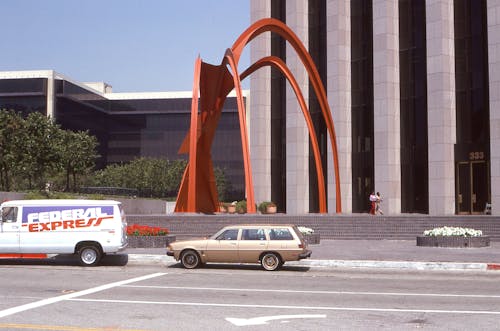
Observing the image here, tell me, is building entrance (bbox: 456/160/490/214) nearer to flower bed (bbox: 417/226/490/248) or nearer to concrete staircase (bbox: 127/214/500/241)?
concrete staircase (bbox: 127/214/500/241)

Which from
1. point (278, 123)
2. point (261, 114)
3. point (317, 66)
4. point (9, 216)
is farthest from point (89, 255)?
point (278, 123)

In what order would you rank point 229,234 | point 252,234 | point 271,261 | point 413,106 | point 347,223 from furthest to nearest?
point 413,106
point 347,223
point 229,234
point 252,234
point 271,261

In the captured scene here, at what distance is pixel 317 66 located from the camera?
51.7 m

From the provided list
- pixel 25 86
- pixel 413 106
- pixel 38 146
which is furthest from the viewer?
pixel 25 86

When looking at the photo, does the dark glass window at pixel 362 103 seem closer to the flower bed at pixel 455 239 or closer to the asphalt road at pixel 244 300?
the flower bed at pixel 455 239

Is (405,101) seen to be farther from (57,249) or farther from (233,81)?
(57,249)

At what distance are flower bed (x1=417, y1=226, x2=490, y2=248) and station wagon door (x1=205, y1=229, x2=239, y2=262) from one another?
1050cm

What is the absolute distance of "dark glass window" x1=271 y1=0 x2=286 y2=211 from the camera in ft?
180

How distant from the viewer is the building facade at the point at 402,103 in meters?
41.7

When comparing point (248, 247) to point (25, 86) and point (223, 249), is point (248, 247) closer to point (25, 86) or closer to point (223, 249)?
point (223, 249)

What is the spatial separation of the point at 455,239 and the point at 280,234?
10.0 metres

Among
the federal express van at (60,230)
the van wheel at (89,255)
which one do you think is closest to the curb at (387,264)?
the van wheel at (89,255)

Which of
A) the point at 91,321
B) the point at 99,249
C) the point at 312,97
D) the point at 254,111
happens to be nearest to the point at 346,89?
the point at 312,97

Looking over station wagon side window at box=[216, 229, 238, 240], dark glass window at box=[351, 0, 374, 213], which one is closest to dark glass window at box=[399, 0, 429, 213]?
dark glass window at box=[351, 0, 374, 213]
